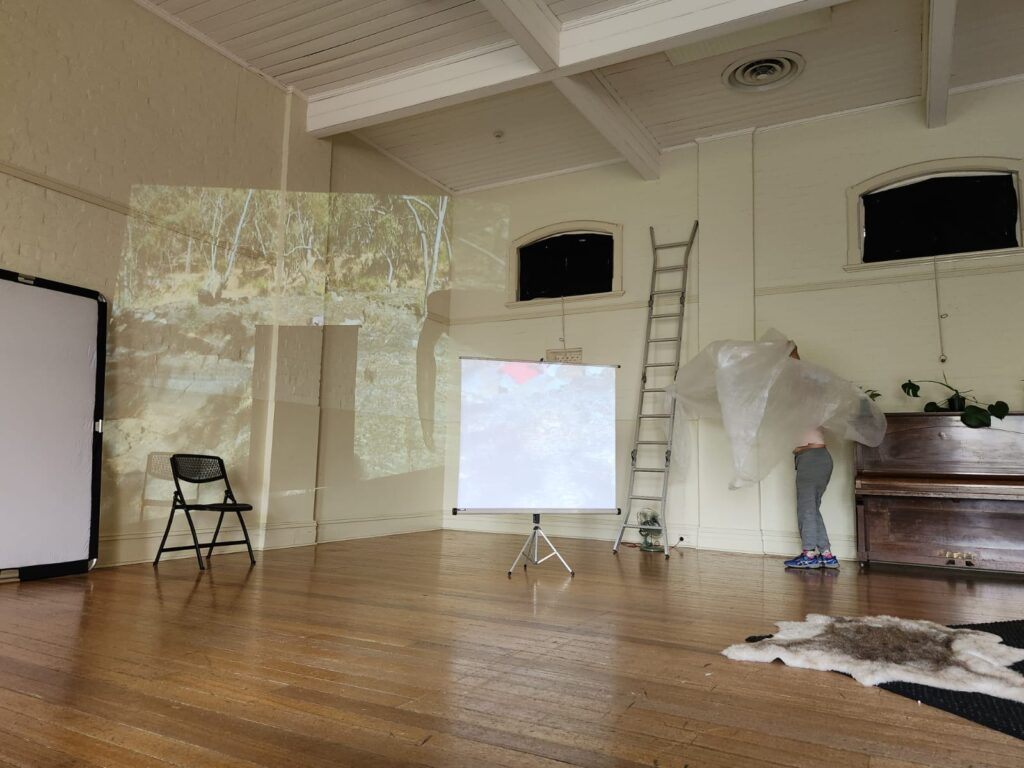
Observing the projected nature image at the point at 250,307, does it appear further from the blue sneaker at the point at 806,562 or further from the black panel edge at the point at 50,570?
the blue sneaker at the point at 806,562

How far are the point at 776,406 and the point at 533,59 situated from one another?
2.83 meters

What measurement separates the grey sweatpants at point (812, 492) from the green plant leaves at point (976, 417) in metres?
0.89

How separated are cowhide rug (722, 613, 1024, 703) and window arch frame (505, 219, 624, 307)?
4.25 metres

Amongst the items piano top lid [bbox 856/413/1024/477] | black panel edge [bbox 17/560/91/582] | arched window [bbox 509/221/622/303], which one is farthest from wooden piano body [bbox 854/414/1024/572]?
black panel edge [bbox 17/560/91/582]

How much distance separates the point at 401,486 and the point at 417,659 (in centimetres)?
451

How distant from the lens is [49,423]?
3889mm

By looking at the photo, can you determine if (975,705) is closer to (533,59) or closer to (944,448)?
(944,448)

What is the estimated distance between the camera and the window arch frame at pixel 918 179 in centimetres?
511

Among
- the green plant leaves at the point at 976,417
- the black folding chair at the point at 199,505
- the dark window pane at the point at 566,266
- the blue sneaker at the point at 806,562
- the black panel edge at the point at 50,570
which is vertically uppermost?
the dark window pane at the point at 566,266

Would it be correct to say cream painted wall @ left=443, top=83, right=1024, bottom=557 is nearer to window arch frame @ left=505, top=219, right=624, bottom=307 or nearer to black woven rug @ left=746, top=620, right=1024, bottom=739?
window arch frame @ left=505, top=219, right=624, bottom=307

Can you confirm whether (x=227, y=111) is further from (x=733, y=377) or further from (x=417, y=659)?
(x=417, y=659)

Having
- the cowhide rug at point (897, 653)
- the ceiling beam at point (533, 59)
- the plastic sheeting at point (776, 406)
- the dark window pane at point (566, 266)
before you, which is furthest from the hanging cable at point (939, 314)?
the cowhide rug at point (897, 653)

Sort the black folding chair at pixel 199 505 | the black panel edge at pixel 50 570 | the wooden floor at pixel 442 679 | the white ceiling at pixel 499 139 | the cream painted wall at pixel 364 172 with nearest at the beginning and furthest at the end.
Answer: the wooden floor at pixel 442 679 → the black panel edge at pixel 50 570 → the black folding chair at pixel 199 505 → the white ceiling at pixel 499 139 → the cream painted wall at pixel 364 172

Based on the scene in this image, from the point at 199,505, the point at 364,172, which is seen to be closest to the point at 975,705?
the point at 199,505
